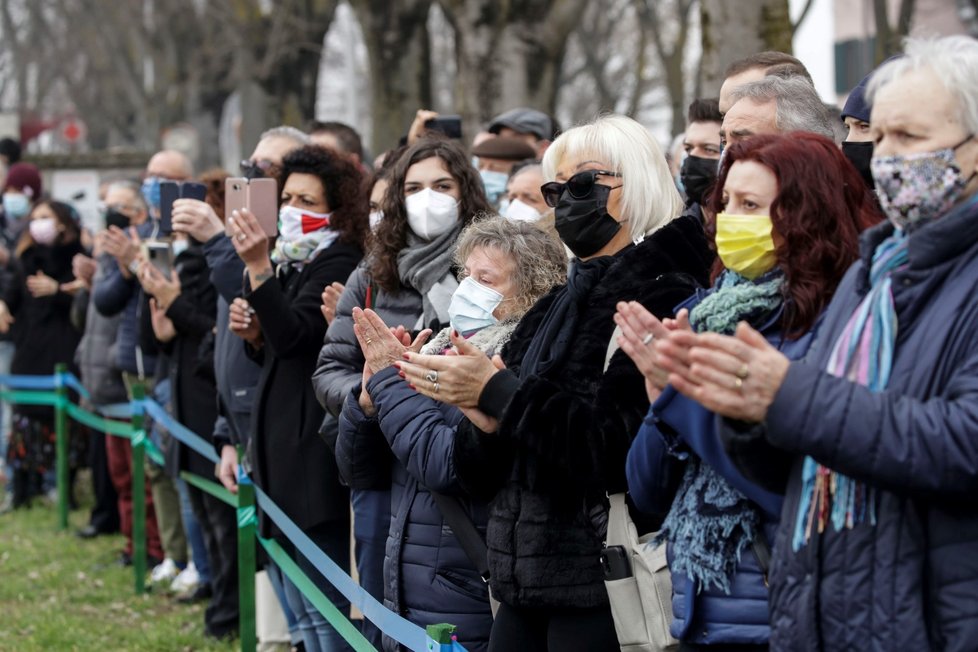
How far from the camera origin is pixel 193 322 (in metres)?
7.98

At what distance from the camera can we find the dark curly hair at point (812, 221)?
3.28m

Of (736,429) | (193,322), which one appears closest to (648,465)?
(736,429)

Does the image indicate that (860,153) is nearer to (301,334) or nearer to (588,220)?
(588,220)

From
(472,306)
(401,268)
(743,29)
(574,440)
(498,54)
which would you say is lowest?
(574,440)

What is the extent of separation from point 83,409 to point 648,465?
8.51 metres

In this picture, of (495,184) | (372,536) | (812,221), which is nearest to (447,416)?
(372,536)

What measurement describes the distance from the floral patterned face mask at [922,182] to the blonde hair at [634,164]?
140cm

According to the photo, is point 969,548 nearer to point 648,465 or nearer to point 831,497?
point 831,497

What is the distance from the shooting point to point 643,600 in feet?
12.1

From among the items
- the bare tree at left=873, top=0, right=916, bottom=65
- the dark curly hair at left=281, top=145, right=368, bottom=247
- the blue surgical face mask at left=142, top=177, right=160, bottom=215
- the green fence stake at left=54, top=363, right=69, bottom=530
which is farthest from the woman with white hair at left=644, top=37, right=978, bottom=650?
the bare tree at left=873, top=0, right=916, bottom=65

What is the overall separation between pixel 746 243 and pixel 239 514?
3.71m

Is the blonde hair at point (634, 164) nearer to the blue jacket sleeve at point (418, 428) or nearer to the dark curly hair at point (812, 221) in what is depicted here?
the blue jacket sleeve at point (418, 428)

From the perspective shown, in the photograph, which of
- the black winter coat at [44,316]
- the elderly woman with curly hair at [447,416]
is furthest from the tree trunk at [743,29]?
the black winter coat at [44,316]

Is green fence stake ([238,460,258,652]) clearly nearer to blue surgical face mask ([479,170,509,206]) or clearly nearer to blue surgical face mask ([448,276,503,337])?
blue surgical face mask ([448,276,503,337])
